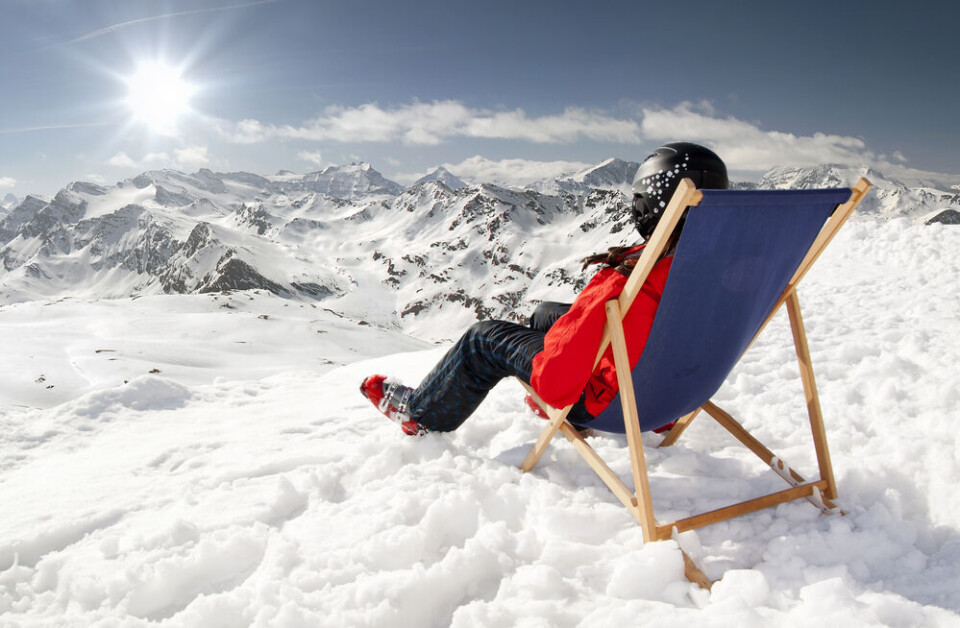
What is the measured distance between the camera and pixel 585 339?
9.23 ft

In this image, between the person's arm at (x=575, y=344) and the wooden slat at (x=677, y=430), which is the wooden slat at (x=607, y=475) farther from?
the wooden slat at (x=677, y=430)

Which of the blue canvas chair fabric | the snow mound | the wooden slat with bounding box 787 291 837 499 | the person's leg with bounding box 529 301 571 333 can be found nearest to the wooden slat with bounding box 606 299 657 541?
the blue canvas chair fabric

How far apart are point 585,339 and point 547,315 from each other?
5.78ft

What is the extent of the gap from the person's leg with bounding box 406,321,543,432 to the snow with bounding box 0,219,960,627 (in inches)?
→ 11.9

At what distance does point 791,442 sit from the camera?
4.00 meters

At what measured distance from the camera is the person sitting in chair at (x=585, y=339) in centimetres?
284

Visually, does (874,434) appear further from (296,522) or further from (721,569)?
(296,522)

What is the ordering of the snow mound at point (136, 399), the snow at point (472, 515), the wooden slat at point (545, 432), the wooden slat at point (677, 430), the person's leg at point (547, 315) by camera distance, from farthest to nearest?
the snow mound at point (136, 399) → the person's leg at point (547, 315) → the wooden slat at point (677, 430) → the wooden slat at point (545, 432) → the snow at point (472, 515)

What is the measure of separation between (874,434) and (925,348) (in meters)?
2.44

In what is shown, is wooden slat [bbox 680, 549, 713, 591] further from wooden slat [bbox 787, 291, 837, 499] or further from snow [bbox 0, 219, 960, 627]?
wooden slat [bbox 787, 291, 837, 499]

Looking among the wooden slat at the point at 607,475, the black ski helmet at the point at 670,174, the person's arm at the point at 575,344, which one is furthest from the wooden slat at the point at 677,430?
the black ski helmet at the point at 670,174

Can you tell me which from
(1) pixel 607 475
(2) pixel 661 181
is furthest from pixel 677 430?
(2) pixel 661 181

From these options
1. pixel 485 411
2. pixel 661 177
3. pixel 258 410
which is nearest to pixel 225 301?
pixel 258 410

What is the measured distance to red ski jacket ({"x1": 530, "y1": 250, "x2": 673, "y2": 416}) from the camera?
2787 millimetres
